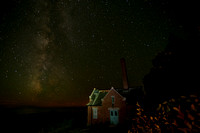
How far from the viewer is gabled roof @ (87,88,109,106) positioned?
25562 mm

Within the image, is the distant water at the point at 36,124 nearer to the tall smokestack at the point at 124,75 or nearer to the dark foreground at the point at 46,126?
the dark foreground at the point at 46,126

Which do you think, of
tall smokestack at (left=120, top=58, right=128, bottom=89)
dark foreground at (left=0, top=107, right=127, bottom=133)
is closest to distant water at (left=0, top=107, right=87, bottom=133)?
dark foreground at (left=0, top=107, right=127, bottom=133)

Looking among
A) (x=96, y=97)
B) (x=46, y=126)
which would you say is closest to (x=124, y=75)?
(x=96, y=97)

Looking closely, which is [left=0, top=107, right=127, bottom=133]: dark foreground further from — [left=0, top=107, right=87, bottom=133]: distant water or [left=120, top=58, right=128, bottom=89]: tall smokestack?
[left=120, top=58, right=128, bottom=89]: tall smokestack

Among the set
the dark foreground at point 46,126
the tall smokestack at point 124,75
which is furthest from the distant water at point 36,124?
the tall smokestack at point 124,75

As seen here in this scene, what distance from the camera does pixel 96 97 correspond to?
2738 cm

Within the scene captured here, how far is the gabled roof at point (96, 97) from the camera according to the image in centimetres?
2556

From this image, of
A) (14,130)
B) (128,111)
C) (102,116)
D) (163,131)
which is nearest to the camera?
(163,131)

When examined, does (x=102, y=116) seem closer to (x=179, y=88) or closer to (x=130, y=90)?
(x=130, y=90)

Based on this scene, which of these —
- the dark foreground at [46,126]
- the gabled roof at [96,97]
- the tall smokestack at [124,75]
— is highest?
the tall smokestack at [124,75]

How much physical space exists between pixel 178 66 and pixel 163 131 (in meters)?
4.23

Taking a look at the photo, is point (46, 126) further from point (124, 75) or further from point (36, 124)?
point (124, 75)

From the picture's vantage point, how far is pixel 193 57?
6875 mm

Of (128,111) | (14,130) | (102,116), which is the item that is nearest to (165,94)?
(128,111)
